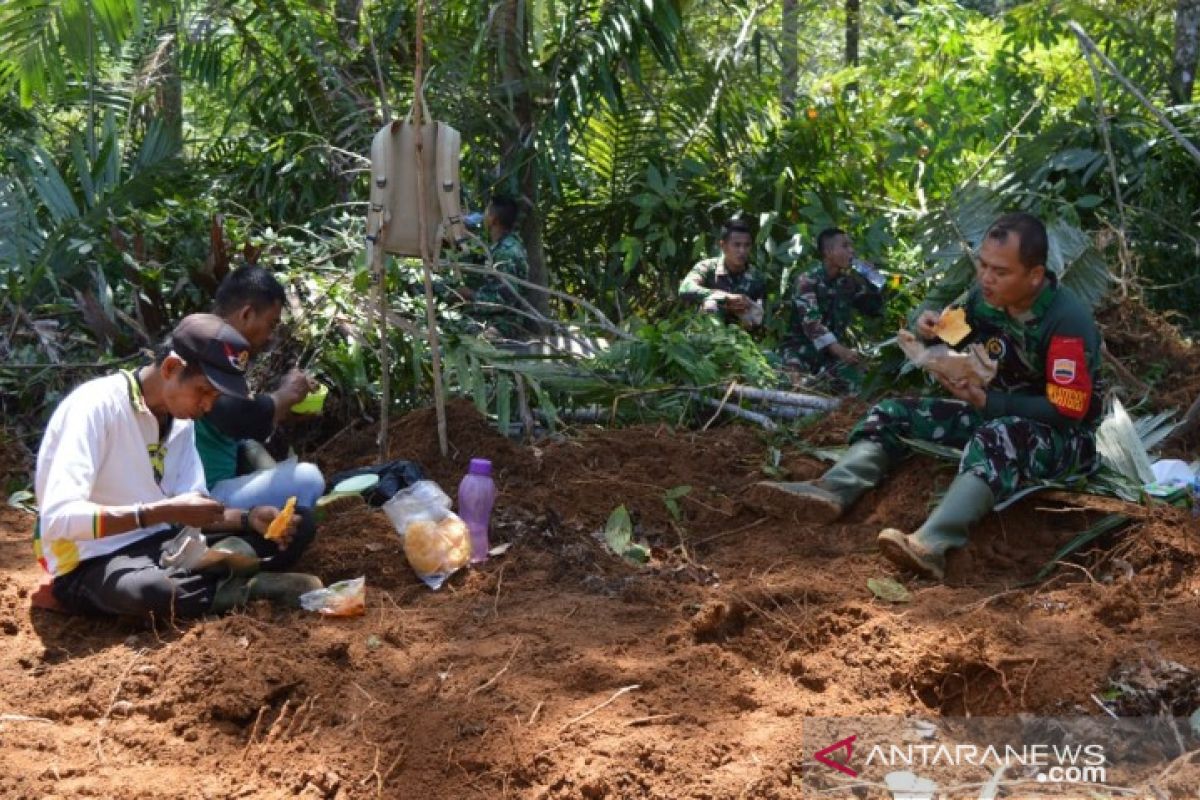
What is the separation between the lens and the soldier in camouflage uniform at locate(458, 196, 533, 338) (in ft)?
27.8

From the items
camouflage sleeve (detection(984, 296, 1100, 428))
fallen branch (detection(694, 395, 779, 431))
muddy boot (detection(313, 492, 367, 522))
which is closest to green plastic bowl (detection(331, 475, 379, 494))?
muddy boot (detection(313, 492, 367, 522))

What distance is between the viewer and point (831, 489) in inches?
225

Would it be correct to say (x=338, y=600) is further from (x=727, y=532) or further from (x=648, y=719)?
(x=727, y=532)

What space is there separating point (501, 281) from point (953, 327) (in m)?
3.82

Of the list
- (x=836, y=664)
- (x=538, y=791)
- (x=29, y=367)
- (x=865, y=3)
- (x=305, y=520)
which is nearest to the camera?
(x=538, y=791)

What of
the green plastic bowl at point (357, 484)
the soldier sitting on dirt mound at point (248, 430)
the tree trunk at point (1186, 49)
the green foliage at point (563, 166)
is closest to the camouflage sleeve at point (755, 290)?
the green foliage at point (563, 166)

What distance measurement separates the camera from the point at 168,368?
4.38 metres

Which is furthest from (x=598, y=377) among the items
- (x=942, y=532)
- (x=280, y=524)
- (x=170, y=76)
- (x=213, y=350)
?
(x=170, y=76)

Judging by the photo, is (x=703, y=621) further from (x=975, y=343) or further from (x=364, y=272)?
(x=364, y=272)

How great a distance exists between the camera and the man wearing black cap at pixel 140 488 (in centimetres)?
425

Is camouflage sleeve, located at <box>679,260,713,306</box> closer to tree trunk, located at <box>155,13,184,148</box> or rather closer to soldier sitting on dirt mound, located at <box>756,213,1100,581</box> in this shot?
tree trunk, located at <box>155,13,184,148</box>

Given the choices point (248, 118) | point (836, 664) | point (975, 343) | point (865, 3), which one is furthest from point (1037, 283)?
point (865, 3)

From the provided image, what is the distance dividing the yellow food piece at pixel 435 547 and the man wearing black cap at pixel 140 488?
0.65 m

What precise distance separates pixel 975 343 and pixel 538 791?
108 inches
